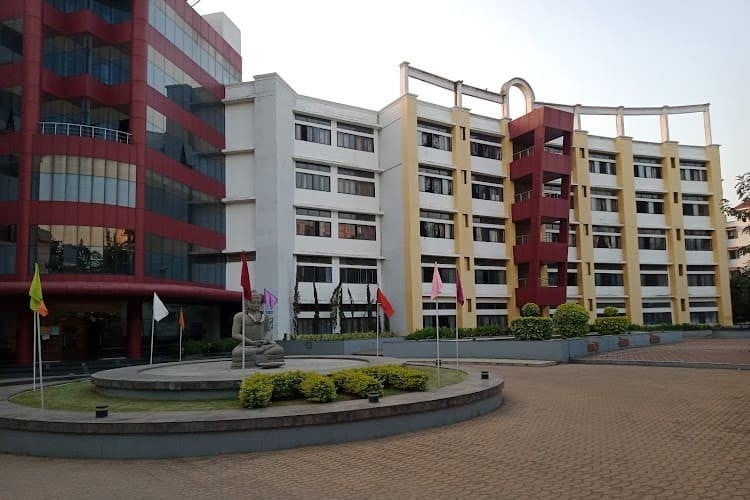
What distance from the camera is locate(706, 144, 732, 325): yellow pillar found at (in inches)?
2067

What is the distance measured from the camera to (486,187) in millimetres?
45406

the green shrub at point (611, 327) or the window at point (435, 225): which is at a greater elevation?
the window at point (435, 225)

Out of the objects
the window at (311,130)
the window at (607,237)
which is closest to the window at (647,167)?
the window at (607,237)

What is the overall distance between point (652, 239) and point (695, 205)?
251 inches

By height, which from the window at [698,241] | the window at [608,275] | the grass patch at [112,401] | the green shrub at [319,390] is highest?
the window at [698,241]

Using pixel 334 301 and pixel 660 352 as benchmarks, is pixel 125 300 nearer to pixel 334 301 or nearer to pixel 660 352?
pixel 334 301

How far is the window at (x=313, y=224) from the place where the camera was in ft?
128

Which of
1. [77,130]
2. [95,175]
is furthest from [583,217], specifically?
[77,130]

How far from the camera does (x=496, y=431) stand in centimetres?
1126

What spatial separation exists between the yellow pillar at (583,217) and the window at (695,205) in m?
11.7

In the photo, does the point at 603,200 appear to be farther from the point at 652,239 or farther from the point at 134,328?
the point at 134,328

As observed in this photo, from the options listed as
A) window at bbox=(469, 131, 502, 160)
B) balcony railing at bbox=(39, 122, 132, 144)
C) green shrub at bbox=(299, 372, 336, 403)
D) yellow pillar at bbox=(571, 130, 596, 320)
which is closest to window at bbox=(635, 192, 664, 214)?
yellow pillar at bbox=(571, 130, 596, 320)

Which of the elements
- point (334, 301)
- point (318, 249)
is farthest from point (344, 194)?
point (334, 301)

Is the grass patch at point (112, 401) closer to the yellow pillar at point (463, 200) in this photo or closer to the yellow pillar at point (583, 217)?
the yellow pillar at point (463, 200)
